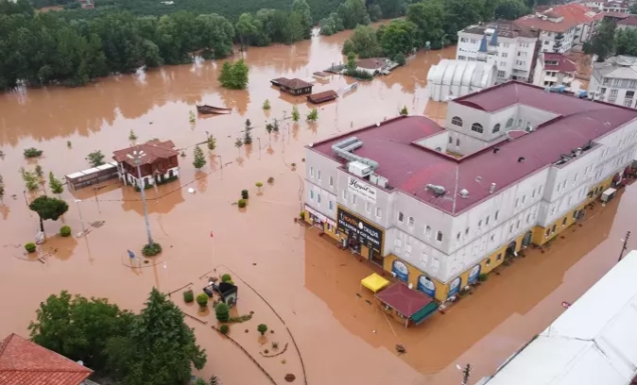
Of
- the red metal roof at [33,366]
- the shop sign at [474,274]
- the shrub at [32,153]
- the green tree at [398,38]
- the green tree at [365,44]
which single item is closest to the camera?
the red metal roof at [33,366]

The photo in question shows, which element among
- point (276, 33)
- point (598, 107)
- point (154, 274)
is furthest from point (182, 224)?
point (276, 33)

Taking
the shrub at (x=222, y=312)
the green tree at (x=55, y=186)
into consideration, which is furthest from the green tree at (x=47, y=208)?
the shrub at (x=222, y=312)

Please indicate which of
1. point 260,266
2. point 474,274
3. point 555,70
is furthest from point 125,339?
point 555,70

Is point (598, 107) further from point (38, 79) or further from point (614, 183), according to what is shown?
point (38, 79)

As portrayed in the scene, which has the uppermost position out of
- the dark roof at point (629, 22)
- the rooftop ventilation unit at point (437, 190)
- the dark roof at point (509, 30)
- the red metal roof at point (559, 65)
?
the dark roof at point (509, 30)

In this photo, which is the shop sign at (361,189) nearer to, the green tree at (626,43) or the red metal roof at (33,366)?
the red metal roof at (33,366)

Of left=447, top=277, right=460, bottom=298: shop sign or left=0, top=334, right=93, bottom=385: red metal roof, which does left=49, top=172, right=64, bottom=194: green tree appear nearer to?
left=0, top=334, right=93, bottom=385: red metal roof

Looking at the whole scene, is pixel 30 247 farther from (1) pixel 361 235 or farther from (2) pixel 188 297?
(1) pixel 361 235
